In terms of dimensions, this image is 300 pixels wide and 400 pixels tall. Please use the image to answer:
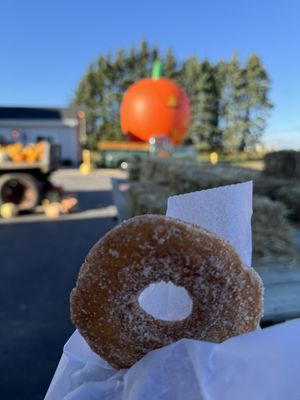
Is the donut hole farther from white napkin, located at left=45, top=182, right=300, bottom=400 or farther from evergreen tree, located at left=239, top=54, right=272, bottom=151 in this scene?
evergreen tree, located at left=239, top=54, right=272, bottom=151

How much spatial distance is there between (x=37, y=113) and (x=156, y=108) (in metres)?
16.5

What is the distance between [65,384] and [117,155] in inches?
889

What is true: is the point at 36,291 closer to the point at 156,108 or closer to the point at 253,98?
the point at 156,108

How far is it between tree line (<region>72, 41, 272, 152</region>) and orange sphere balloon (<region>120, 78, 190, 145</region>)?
59.5ft

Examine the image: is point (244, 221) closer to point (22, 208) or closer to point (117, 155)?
point (22, 208)

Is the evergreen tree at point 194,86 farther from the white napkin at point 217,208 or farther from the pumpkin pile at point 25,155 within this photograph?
the white napkin at point 217,208

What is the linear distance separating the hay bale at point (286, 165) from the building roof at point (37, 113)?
954 inches

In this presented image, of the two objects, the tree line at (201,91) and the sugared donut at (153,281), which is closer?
the sugared donut at (153,281)

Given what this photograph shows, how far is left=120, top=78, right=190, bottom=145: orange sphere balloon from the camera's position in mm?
18156

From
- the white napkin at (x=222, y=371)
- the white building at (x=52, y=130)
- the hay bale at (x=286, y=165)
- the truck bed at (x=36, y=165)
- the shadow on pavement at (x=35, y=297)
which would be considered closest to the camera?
the white napkin at (x=222, y=371)

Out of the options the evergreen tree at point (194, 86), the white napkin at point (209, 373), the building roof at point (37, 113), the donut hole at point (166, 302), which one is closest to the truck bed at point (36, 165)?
the donut hole at point (166, 302)

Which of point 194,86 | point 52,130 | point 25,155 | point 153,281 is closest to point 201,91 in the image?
point 194,86

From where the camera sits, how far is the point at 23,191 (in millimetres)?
9016

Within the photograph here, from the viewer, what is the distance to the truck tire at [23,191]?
27.9ft
